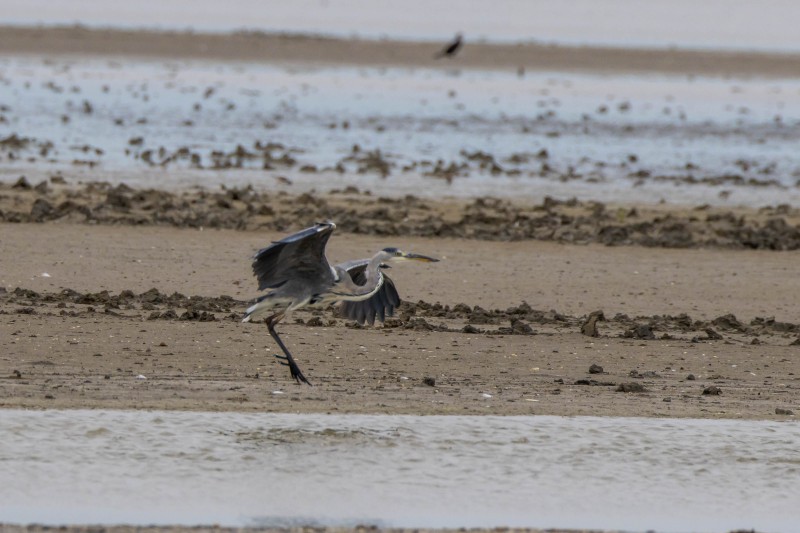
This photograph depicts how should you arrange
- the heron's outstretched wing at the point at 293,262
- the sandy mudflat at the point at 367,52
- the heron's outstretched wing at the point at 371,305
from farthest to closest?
the sandy mudflat at the point at 367,52
the heron's outstretched wing at the point at 371,305
the heron's outstretched wing at the point at 293,262

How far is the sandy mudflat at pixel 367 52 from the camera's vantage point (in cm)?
4325

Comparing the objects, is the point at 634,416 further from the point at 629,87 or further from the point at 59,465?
the point at 629,87

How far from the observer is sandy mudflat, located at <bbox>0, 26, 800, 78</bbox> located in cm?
4325

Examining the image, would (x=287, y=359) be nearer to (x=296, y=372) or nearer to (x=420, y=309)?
(x=296, y=372)

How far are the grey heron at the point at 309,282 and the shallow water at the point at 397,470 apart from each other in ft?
4.16

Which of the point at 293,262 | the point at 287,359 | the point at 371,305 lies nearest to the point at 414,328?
the point at 371,305

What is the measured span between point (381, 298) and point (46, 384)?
2399 millimetres

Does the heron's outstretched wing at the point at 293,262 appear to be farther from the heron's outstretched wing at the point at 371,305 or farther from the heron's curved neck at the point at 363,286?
the heron's outstretched wing at the point at 371,305

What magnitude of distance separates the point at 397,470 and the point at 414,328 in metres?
3.38

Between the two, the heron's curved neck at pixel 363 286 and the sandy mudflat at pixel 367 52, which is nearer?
the heron's curved neck at pixel 363 286

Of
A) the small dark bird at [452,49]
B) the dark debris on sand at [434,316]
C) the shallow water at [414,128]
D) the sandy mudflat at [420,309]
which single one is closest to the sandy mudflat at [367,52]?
the small dark bird at [452,49]

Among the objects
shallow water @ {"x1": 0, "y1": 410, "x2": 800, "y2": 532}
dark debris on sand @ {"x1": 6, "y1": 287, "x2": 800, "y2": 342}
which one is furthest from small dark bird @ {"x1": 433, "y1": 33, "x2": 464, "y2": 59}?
Result: shallow water @ {"x1": 0, "y1": 410, "x2": 800, "y2": 532}

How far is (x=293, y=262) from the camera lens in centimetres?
966

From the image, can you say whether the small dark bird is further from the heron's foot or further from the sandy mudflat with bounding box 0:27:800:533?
the heron's foot
